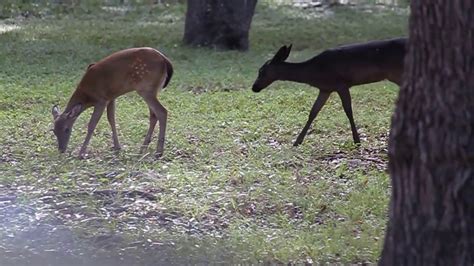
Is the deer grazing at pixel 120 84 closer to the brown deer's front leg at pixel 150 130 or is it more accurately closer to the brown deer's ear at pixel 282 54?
the brown deer's front leg at pixel 150 130

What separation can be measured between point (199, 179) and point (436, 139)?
12.7 feet

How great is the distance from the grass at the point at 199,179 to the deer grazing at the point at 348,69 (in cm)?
38

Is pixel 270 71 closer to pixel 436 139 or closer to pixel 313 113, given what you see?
pixel 313 113

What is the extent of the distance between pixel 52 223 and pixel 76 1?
667 inches

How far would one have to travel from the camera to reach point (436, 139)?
448 centimetres

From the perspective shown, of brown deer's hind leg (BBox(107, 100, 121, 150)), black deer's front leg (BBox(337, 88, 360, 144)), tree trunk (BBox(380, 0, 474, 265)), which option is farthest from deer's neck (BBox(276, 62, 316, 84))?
tree trunk (BBox(380, 0, 474, 265))

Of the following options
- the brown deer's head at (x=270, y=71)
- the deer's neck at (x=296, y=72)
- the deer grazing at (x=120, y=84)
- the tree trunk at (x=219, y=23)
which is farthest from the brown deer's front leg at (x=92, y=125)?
the tree trunk at (x=219, y=23)

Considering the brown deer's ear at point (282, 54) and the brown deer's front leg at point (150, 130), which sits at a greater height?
the brown deer's ear at point (282, 54)

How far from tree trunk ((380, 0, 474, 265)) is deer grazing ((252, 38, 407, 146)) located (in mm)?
5097

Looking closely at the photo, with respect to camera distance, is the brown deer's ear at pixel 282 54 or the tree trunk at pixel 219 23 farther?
the tree trunk at pixel 219 23

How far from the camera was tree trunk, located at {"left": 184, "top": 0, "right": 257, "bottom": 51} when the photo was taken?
57.6 feet

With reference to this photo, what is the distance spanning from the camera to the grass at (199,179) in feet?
21.4

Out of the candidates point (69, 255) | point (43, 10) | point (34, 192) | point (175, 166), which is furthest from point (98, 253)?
point (43, 10)

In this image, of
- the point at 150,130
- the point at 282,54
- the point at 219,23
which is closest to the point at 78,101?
the point at 150,130
